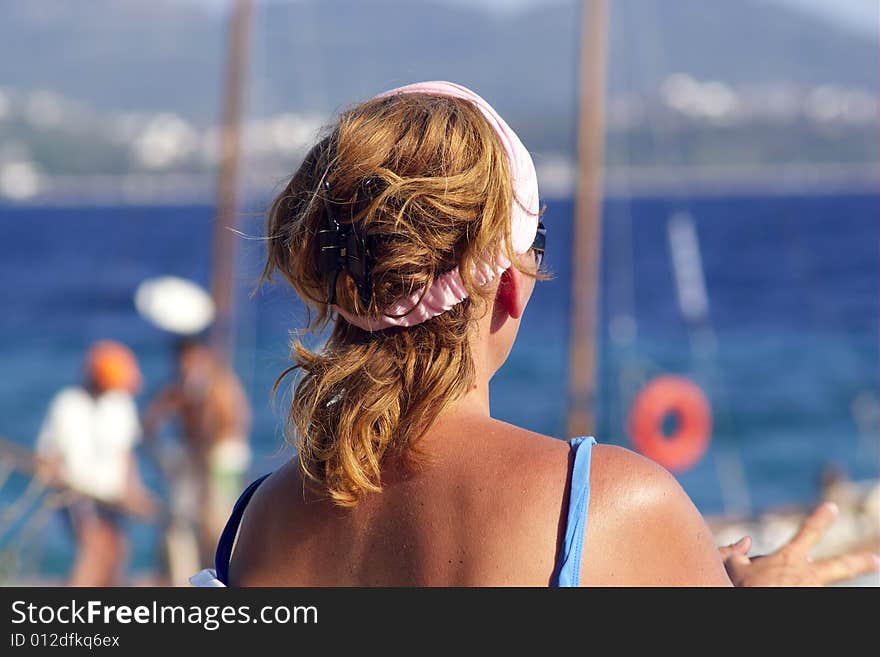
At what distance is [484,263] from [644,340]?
98.3 feet

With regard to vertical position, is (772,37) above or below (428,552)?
above

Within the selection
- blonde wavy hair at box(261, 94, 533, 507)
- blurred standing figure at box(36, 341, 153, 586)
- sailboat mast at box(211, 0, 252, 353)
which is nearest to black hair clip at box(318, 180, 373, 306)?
blonde wavy hair at box(261, 94, 533, 507)

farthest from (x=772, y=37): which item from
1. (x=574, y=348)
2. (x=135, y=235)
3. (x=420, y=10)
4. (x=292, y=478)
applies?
(x=292, y=478)

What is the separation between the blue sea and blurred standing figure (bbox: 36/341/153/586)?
599 millimetres

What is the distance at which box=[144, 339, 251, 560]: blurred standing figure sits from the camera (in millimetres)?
9844

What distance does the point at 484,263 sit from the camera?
1.46 m

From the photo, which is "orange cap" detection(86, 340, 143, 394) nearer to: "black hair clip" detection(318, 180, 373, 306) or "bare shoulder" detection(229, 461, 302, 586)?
"bare shoulder" detection(229, 461, 302, 586)

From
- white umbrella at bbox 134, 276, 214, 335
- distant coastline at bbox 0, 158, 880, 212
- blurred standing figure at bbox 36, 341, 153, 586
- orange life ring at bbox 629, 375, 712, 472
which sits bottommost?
blurred standing figure at bbox 36, 341, 153, 586

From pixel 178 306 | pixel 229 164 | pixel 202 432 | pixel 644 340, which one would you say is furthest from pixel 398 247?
pixel 644 340

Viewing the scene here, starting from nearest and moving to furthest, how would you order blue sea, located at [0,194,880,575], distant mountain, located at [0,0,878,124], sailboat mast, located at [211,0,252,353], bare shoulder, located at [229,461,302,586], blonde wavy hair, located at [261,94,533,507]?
blonde wavy hair, located at [261,94,533,507]
bare shoulder, located at [229,461,302,586]
sailboat mast, located at [211,0,252,353]
blue sea, located at [0,194,880,575]
distant mountain, located at [0,0,878,124]

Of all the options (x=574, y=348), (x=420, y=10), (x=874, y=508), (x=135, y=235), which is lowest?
(x=874, y=508)
